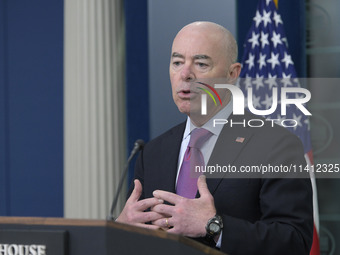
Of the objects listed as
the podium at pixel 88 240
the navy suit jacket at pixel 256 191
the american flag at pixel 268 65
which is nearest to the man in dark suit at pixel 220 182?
the navy suit jacket at pixel 256 191

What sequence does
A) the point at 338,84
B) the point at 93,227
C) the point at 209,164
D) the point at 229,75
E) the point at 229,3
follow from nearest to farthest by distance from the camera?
the point at 93,227, the point at 209,164, the point at 229,75, the point at 229,3, the point at 338,84

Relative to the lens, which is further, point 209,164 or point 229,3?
point 229,3

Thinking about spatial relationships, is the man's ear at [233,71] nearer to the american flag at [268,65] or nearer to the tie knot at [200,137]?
the tie knot at [200,137]

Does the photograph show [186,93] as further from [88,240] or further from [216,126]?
[88,240]

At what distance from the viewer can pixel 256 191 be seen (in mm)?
2137

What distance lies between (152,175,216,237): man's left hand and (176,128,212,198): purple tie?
32 centimetres

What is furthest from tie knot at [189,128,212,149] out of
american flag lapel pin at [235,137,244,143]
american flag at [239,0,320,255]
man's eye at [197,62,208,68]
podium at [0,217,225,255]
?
american flag at [239,0,320,255]

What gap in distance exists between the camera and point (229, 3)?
15.1 ft

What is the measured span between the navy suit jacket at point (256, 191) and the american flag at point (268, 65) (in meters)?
2.02

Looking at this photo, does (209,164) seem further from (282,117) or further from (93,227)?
(282,117)

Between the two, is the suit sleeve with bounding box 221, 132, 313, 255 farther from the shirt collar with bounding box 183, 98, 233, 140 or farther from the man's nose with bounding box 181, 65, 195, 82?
the man's nose with bounding box 181, 65, 195, 82
